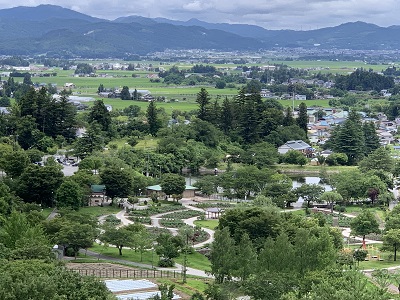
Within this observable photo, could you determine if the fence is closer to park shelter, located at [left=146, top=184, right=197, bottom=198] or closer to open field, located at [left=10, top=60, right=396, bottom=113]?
park shelter, located at [left=146, top=184, right=197, bottom=198]

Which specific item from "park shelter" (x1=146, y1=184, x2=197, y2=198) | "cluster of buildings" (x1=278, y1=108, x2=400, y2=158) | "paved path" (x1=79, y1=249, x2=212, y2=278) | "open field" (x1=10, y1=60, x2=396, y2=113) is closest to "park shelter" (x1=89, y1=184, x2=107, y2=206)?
"park shelter" (x1=146, y1=184, x2=197, y2=198)

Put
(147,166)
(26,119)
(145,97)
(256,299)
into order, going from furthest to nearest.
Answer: (145,97)
(26,119)
(147,166)
(256,299)

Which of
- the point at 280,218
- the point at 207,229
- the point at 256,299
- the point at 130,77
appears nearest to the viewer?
the point at 256,299

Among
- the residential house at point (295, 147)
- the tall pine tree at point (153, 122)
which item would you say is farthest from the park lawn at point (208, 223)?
the tall pine tree at point (153, 122)

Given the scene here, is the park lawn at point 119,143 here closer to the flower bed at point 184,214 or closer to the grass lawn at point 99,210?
the grass lawn at point 99,210

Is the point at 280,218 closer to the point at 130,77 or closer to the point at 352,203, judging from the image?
the point at 352,203

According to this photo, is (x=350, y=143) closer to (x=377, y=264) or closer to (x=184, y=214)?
(x=184, y=214)

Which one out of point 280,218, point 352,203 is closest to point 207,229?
point 280,218
